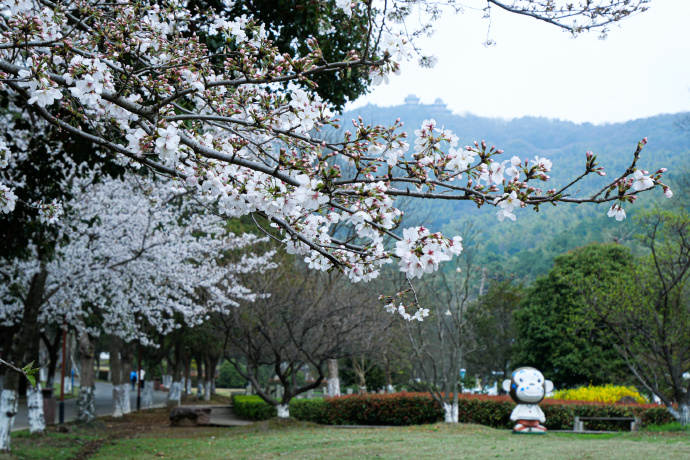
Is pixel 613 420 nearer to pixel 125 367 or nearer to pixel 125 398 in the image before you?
pixel 125 367

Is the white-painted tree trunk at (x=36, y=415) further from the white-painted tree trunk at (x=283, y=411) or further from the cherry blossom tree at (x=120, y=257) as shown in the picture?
the white-painted tree trunk at (x=283, y=411)

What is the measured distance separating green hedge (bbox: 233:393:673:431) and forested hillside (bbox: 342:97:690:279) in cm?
630

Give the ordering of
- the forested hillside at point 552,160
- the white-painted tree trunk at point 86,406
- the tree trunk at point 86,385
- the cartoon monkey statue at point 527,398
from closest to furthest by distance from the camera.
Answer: the cartoon monkey statue at point 527,398 → the white-painted tree trunk at point 86,406 → the tree trunk at point 86,385 → the forested hillside at point 552,160

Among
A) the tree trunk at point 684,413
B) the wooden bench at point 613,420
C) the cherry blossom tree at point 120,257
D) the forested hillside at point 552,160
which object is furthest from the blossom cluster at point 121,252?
the forested hillside at point 552,160

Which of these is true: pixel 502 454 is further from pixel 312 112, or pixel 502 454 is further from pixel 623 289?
pixel 312 112

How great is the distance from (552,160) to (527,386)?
45.9 meters

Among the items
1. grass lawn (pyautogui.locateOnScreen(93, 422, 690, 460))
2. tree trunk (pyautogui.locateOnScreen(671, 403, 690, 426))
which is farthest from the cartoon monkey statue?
tree trunk (pyautogui.locateOnScreen(671, 403, 690, 426))

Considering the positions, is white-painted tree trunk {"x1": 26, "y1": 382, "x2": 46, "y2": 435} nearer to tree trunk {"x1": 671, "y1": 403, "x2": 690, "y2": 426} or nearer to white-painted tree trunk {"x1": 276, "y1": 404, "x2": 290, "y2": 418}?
white-painted tree trunk {"x1": 276, "y1": 404, "x2": 290, "y2": 418}

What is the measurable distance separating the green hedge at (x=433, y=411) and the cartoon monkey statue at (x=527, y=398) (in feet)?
6.63

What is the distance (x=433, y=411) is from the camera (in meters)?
15.8

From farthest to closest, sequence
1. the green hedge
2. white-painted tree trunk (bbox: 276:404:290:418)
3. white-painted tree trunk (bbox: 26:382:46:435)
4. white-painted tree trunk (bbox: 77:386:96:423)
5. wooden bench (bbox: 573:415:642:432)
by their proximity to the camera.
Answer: white-painted tree trunk (bbox: 276:404:290:418) < white-painted tree trunk (bbox: 77:386:96:423) < the green hedge < wooden bench (bbox: 573:415:642:432) < white-painted tree trunk (bbox: 26:382:46:435)

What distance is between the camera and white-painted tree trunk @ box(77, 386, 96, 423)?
14852mm

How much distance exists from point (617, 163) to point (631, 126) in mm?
34021

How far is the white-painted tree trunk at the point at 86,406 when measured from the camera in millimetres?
14852
